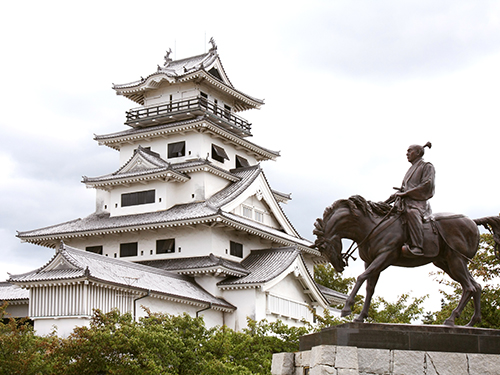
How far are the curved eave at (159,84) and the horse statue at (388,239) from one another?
3020 centimetres

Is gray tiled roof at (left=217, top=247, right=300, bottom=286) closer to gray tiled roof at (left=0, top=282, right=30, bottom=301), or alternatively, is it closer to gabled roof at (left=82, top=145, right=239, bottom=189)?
gabled roof at (left=82, top=145, right=239, bottom=189)

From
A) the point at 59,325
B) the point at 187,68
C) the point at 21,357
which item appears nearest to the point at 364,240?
the point at 21,357

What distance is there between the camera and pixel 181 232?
35500 millimetres

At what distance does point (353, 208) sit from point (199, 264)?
21814 millimetres

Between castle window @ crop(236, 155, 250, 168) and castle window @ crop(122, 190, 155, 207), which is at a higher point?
castle window @ crop(236, 155, 250, 168)

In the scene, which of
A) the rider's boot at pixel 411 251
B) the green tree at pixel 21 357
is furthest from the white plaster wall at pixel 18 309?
the rider's boot at pixel 411 251

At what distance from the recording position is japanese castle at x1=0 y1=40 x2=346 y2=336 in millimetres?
26422

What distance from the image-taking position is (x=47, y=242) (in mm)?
38844

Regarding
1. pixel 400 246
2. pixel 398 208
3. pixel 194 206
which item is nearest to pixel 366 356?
pixel 400 246

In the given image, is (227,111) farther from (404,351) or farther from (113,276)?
(404,351)

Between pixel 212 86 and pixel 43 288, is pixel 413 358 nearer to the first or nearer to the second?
pixel 43 288

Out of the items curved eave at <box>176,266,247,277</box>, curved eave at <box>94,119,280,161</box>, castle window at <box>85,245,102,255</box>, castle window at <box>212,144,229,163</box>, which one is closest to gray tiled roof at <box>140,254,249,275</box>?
curved eave at <box>176,266,247,277</box>

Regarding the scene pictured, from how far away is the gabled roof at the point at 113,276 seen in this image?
25.5 m

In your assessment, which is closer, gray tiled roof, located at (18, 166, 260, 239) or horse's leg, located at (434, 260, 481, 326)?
horse's leg, located at (434, 260, 481, 326)
